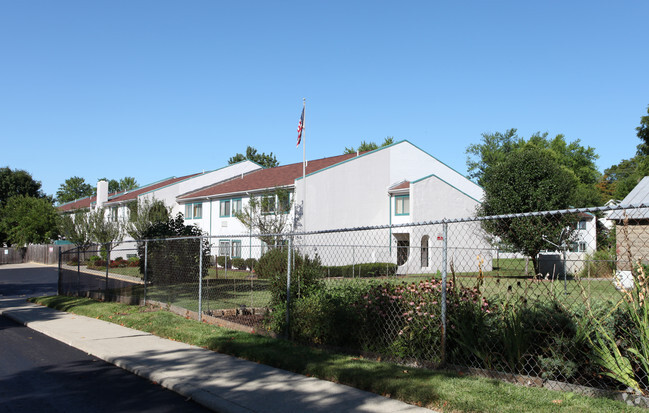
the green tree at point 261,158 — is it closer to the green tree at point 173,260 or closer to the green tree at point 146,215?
the green tree at point 146,215

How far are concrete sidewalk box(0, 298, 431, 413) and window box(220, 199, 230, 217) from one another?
2677 cm

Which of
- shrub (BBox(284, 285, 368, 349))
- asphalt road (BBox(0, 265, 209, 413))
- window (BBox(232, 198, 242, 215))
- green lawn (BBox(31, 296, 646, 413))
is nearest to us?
green lawn (BBox(31, 296, 646, 413))

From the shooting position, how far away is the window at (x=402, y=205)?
109ft

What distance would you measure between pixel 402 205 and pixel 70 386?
2827 centimetres

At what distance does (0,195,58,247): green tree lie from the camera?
181 feet

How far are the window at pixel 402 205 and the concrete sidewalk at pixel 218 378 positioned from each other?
80.2ft

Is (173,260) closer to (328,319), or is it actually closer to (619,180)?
(328,319)

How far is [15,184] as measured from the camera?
7288 centimetres

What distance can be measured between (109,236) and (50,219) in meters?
18.4

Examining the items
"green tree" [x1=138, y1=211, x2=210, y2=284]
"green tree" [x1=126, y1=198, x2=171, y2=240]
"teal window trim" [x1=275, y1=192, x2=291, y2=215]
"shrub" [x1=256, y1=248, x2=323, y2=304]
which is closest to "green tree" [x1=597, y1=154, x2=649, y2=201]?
"teal window trim" [x1=275, y1=192, x2=291, y2=215]

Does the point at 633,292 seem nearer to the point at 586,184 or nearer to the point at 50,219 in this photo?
the point at 50,219

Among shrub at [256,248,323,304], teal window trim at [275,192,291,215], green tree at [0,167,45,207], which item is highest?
green tree at [0,167,45,207]

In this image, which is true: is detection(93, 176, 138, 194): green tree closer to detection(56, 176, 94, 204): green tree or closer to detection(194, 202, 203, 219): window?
detection(56, 176, 94, 204): green tree

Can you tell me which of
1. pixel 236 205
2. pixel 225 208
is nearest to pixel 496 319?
pixel 236 205
